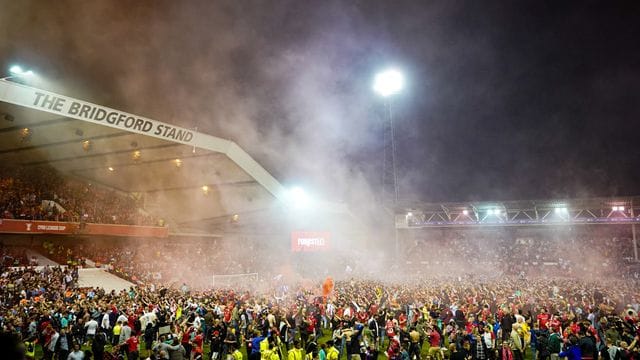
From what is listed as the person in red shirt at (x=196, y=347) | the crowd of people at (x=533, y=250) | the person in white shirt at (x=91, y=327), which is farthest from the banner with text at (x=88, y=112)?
the crowd of people at (x=533, y=250)

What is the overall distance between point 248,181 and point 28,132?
9102 mm

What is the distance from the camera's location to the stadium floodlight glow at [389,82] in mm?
14906

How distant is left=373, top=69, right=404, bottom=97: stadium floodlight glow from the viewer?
1491cm

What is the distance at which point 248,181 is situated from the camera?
1989cm

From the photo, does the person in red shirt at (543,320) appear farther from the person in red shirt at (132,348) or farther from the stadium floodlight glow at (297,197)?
the stadium floodlight glow at (297,197)

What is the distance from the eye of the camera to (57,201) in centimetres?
2014

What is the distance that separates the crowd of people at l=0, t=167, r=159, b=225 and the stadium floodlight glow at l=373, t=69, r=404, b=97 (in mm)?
15110

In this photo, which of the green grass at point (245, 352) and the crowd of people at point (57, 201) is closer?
the green grass at point (245, 352)

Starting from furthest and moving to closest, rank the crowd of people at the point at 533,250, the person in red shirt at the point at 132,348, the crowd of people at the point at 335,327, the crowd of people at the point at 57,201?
the crowd of people at the point at 533,250, the crowd of people at the point at 57,201, the person in red shirt at the point at 132,348, the crowd of people at the point at 335,327

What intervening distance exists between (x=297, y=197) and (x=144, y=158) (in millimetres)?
7718

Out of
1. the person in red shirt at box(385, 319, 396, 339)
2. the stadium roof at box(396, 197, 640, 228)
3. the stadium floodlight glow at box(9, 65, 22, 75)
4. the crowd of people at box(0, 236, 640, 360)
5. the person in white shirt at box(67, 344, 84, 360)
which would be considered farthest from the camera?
the stadium roof at box(396, 197, 640, 228)

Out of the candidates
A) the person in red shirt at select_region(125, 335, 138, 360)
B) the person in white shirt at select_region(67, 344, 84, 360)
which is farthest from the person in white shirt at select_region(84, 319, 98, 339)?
the person in white shirt at select_region(67, 344, 84, 360)

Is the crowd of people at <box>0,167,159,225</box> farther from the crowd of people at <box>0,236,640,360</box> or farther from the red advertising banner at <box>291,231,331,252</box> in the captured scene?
the red advertising banner at <box>291,231,331,252</box>

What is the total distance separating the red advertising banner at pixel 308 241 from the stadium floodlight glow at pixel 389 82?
10.6m
